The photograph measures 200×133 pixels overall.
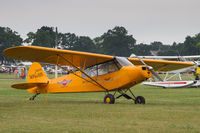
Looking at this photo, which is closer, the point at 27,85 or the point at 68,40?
the point at 27,85

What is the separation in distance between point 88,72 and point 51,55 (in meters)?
2.11

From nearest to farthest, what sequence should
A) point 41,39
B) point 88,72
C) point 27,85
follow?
point 88,72 → point 27,85 → point 41,39

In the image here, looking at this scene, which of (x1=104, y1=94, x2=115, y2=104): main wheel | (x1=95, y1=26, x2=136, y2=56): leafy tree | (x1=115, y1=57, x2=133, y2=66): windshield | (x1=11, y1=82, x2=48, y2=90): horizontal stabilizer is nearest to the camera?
(x1=104, y1=94, x2=115, y2=104): main wheel

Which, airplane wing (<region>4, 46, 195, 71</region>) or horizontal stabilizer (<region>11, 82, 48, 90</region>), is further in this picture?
horizontal stabilizer (<region>11, 82, 48, 90</region>)

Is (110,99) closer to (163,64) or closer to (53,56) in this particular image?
(53,56)

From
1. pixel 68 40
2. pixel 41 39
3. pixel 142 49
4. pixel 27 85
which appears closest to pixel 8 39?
pixel 41 39

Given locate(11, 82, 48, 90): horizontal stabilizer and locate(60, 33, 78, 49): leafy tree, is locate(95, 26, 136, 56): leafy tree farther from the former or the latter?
locate(11, 82, 48, 90): horizontal stabilizer

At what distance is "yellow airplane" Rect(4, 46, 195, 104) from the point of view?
12609 millimetres

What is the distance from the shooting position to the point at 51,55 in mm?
13273

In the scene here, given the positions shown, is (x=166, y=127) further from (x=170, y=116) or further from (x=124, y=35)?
(x=124, y=35)

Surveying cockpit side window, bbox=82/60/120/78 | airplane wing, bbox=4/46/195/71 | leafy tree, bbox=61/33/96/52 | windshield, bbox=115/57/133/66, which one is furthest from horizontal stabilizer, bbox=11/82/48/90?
leafy tree, bbox=61/33/96/52

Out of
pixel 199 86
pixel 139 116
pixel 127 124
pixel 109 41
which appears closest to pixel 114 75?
pixel 139 116

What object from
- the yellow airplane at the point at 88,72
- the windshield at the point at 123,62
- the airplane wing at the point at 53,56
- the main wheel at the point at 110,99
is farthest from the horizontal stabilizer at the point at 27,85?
the windshield at the point at 123,62

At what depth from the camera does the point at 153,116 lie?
9.01 m
